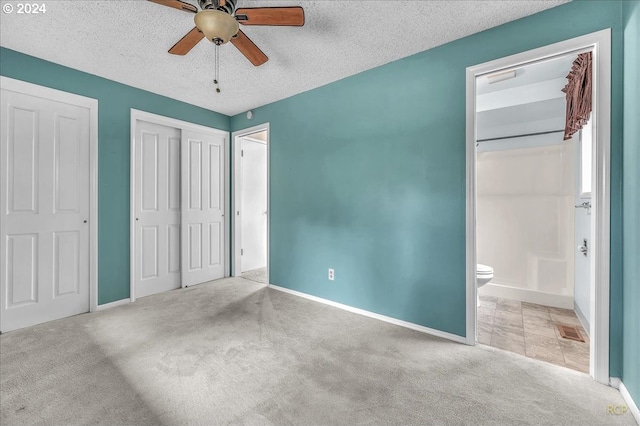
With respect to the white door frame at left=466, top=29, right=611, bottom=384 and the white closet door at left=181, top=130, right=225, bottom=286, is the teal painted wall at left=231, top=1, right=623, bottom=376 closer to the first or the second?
the white door frame at left=466, top=29, right=611, bottom=384

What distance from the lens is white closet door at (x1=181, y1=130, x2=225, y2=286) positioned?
12.7ft

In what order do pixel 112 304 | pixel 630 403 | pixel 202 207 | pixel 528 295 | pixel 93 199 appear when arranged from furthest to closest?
pixel 202 207 < pixel 528 295 < pixel 112 304 < pixel 93 199 < pixel 630 403

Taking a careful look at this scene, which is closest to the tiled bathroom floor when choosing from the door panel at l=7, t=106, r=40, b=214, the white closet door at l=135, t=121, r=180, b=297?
the white closet door at l=135, t=121, r=180, b=297

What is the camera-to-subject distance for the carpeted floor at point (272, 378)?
4.93 feet

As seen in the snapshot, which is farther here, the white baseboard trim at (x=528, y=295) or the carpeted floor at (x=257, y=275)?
the carpeted floor at (x=257, y=275)

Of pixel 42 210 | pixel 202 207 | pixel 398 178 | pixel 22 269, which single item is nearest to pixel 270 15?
pixel 398 178

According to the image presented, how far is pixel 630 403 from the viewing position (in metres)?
1.56

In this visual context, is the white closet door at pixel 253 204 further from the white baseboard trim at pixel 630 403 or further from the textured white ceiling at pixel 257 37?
the white baseboard trim at pixel 630 403

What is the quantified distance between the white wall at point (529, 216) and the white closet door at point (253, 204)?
3357 millimetres

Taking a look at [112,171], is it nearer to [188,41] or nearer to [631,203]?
[188,41]

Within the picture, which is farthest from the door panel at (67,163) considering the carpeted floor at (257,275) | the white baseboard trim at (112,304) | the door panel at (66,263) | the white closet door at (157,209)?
the carpeted floor at (257,275)

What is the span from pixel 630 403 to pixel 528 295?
194cm

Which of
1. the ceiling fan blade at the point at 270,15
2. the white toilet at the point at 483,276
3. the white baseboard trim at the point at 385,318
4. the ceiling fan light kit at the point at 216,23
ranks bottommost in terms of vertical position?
the white baseboard trim at the point at 385,318

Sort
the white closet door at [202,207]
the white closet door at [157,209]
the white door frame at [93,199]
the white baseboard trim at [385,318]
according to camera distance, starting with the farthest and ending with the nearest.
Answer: the white closet door at [202,207], the white closet door at [157,209], the white door frame at [93,199], the white baseboard trim at [385,318]
